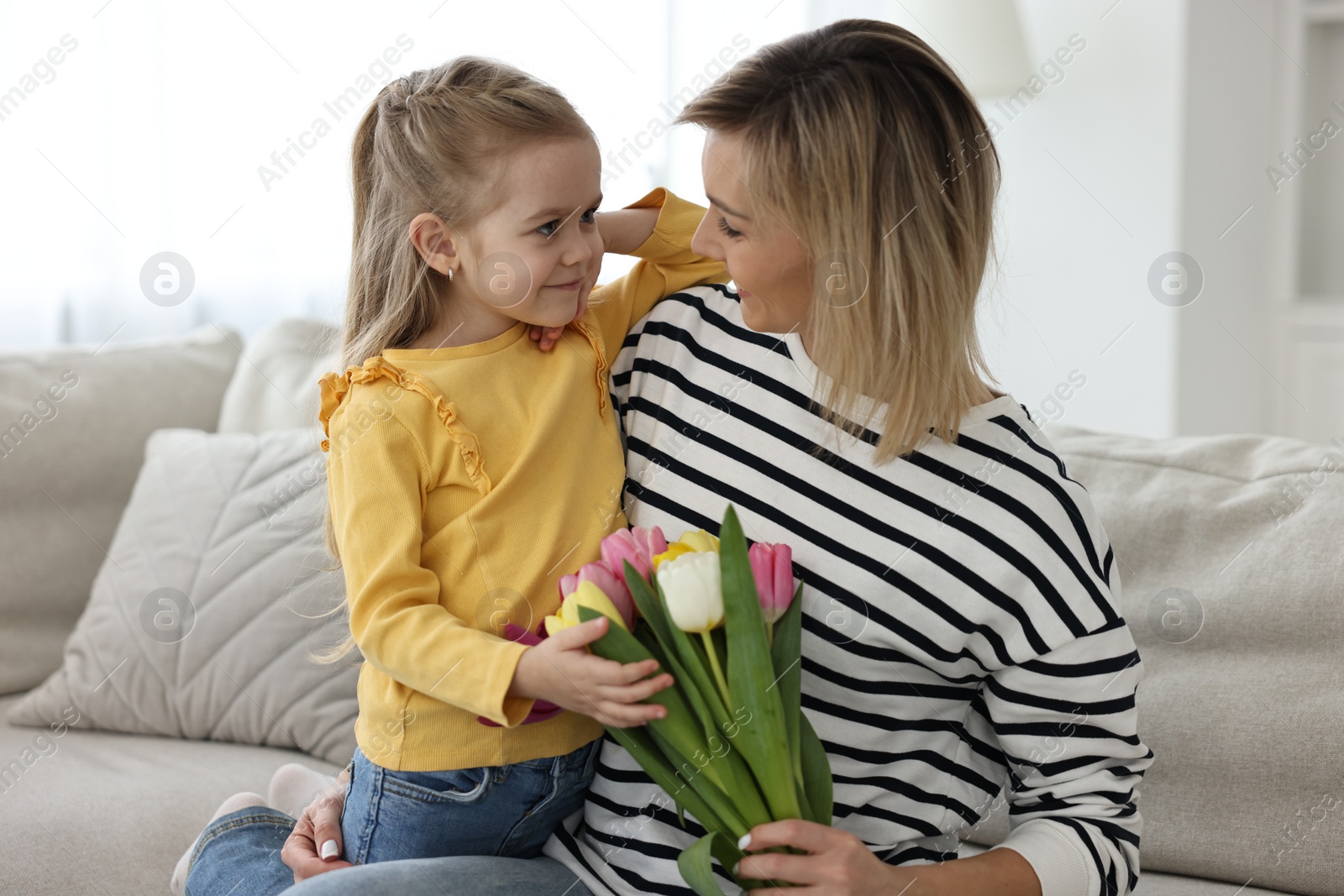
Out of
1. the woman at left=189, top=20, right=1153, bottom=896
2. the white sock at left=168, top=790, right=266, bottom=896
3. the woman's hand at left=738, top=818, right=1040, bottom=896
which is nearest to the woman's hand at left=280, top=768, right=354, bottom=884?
the woman at left=189, top=20, right=1153, bottom=896

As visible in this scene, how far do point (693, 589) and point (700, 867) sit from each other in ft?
0.71

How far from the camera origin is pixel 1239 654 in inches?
50.6

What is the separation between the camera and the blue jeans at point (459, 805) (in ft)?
3.45

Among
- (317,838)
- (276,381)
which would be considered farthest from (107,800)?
(276,381)

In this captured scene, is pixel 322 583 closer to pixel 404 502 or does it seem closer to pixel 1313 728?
pixel 404 502

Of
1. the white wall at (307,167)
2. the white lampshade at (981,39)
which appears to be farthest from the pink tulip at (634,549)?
the white lampshade at (981,39)

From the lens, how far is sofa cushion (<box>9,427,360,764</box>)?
1679 mm

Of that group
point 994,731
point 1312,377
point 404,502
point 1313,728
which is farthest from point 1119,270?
point 404,502

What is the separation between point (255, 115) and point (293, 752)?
2.05 metres

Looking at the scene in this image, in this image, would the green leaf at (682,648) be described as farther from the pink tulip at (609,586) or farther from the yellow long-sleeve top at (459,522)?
the yellow long-sleeve top at (459,522)

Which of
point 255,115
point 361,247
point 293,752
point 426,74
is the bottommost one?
point 293,752

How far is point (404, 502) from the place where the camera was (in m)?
1.01

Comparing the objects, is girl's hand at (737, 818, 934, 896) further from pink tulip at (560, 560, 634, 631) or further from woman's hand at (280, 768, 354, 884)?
woman's hand at (280, 768, 354, 884)

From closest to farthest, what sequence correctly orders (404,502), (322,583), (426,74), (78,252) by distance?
(404,502) → (426,74) → (322,583) → (78,252)
